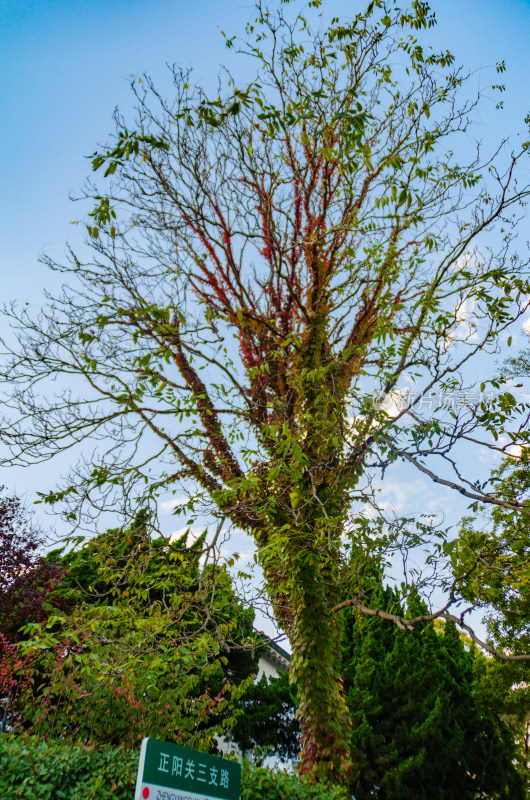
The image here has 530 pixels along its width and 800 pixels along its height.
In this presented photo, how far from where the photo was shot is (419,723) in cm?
962

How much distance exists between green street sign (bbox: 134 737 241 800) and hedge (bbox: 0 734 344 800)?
1302 millimetres

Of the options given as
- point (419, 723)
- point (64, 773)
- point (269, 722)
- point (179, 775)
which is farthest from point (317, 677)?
point (269, 722)

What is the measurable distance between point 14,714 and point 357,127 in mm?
8853

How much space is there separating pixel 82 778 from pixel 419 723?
23.4 ft

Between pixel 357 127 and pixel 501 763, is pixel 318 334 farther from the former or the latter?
pixel 501 763

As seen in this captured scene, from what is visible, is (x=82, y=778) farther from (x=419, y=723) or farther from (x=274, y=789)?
(x=419, y=723)

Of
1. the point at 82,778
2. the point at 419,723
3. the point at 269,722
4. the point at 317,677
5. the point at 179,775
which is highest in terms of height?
the point at 317,677

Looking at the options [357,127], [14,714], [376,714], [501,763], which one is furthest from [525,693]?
[357,127]

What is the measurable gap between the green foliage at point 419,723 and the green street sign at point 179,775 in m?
5.59

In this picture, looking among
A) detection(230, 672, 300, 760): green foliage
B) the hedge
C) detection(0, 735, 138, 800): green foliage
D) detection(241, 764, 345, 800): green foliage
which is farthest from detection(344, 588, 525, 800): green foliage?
detection(0, 735, 138, 800): green foliage

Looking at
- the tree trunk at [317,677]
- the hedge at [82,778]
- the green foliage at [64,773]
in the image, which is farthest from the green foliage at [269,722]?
the green foliage at [64,773]

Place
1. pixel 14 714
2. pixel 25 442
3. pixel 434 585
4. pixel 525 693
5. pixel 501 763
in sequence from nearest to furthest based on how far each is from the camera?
pixel 434 585 < pixel 25 442 < pixel 14 714 < pixel 501 763 < pixel 525 693

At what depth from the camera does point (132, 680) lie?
664 cm

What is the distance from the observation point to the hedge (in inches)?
173
